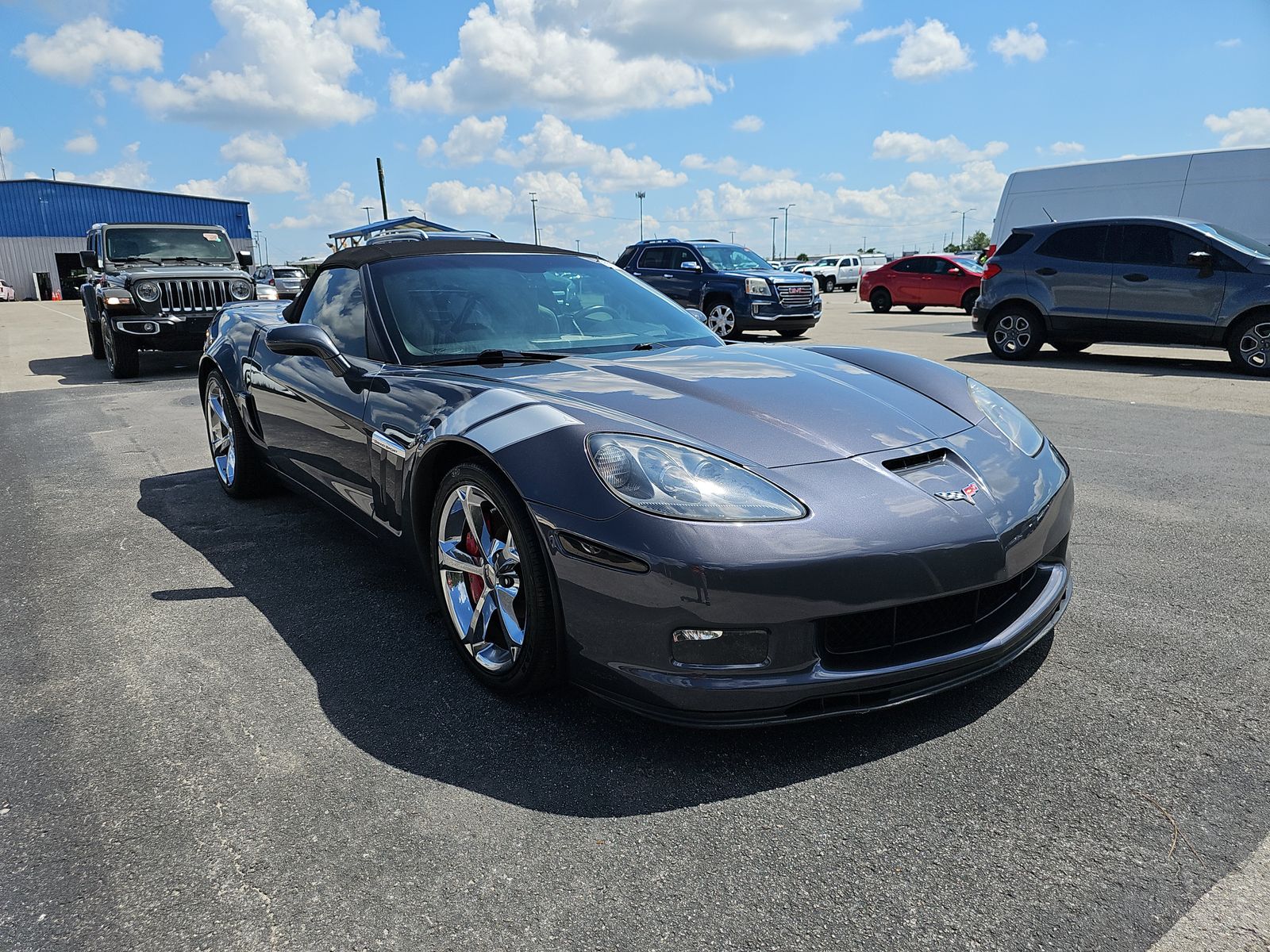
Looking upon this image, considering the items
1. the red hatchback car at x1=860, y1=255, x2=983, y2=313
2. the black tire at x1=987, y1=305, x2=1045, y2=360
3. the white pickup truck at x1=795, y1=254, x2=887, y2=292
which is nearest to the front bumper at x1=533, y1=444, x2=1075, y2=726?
the black tire at x1=987, y1=305, x2=1045, y2=360

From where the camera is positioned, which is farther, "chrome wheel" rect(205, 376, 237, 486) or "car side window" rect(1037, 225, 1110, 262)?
"car side window" rect(1037, 225, 1110, 262)

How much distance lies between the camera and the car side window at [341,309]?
3.57 m

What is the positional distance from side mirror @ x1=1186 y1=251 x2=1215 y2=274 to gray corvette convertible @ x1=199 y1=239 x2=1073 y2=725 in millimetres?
8508

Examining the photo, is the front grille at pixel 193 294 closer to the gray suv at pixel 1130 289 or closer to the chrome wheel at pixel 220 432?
the chrome wheel at pixel 220 432

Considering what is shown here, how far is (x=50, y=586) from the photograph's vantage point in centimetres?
373

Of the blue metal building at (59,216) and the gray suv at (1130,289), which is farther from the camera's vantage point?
the blue metal building at (59,216)

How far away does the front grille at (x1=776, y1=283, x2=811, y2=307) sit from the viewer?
49.3ft

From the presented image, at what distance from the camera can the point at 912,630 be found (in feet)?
7.51

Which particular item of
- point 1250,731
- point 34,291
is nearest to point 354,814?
point 1250,731

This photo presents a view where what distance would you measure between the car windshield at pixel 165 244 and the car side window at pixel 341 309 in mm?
9388

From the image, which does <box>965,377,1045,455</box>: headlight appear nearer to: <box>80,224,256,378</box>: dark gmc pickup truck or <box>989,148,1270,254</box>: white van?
<box>80,224,256,378</box>: dark gmc pickup truck

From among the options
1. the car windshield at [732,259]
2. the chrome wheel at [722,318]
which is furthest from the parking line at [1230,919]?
the car windshield at [732,259]

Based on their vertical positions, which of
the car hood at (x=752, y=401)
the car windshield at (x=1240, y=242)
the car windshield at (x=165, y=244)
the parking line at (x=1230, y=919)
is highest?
the car windshield at (x=165, y=244)

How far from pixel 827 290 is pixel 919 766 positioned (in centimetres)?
4160
